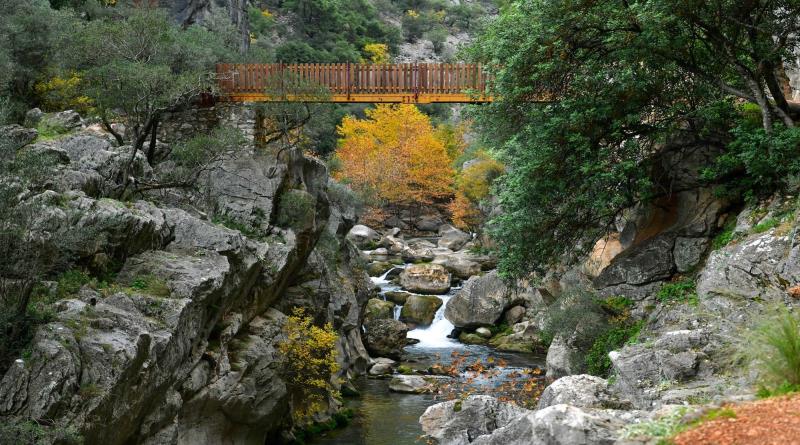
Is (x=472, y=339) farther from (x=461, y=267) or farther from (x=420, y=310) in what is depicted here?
(x=461, y=267)

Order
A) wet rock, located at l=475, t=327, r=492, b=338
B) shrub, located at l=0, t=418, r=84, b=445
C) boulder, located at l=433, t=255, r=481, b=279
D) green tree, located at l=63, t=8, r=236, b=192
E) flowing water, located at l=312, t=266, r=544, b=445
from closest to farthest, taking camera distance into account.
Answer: shrub, located at l=0, t=418, r=84, b=445, green tree, located at l=63, t=8, r=236, b=192, flowing water, located at l=312, t=266, r=544, b=445, wet rock, located at l=475, t=327, r=492, b=338, boulder, located at l=433, t=255, r=481, b=279

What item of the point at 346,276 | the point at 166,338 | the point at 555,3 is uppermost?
the point at 555,3

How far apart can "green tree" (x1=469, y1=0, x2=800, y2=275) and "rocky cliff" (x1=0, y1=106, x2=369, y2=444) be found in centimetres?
719

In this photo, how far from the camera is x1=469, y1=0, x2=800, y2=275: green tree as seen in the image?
1545cm

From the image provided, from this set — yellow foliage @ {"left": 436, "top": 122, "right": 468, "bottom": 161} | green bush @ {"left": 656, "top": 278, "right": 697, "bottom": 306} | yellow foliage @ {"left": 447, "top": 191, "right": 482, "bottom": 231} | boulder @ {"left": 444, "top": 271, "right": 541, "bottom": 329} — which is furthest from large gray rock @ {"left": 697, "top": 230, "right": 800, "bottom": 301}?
yellow foliage @ {"left": 436, "top": 122, "right": 468, "bottom": 161}

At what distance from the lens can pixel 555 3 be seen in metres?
16.2

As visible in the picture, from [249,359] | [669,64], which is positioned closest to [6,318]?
[249,359]

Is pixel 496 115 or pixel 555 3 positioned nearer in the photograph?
pixel 555 3

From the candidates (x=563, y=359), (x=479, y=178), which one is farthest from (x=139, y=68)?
(x=479, y=178)

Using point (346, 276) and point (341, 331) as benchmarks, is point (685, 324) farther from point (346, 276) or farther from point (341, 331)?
point (346, 276)

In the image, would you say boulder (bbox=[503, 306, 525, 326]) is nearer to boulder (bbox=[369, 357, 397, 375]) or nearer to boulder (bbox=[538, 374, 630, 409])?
boulder (bbox=[369, 357, 397, 375])

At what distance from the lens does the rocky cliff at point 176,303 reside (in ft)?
38.6

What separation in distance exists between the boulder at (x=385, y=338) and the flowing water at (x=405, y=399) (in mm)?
640

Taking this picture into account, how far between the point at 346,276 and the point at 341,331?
4195 millimetres
